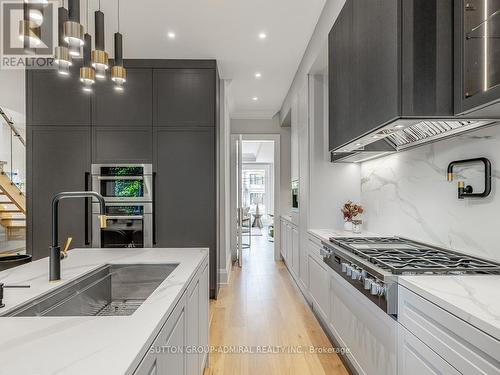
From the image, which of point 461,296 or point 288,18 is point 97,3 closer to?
point 288,18

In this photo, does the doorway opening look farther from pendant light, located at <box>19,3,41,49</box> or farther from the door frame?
pendant light, located at <box>19,3,41,49</box>

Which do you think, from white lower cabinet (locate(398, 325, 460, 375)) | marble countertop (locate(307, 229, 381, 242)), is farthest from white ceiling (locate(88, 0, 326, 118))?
white lower cabinet (locate(398, 325, 460, 375))

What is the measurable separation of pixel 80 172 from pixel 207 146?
161 cm

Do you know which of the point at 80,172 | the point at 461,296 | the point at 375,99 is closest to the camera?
the point at 461,296

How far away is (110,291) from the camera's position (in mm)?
1828

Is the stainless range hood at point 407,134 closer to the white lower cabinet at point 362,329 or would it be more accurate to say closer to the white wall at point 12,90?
the white lower cabinet at point 362,329

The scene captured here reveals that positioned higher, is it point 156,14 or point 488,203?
point 156,14

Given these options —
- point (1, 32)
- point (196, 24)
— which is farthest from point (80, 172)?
point (196, 24)

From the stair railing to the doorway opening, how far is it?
15.8ft

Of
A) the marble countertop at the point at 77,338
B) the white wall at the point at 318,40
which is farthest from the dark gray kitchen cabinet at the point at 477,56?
the marble countertop at the point at 77,338

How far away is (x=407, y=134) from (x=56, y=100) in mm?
3974

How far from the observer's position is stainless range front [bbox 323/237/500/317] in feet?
4.88

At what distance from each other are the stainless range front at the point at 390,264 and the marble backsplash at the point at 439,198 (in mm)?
112

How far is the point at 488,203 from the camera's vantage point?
1.68 metres
